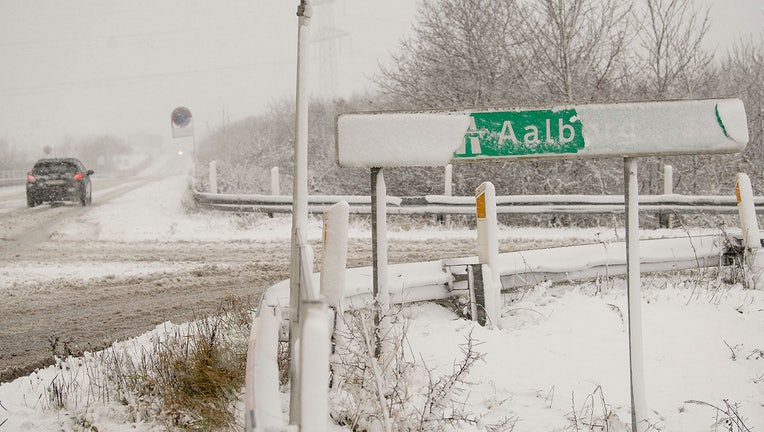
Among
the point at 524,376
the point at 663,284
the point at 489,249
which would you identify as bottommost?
the point at 524,376

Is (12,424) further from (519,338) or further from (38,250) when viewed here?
(38,250)

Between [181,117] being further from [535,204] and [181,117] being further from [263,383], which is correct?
[263,383]

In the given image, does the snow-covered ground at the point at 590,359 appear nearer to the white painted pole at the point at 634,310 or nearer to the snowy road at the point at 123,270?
the white painted pole at the point at 634,310

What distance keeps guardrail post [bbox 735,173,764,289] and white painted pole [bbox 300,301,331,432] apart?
545 cm

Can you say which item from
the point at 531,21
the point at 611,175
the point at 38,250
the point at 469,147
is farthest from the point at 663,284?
the point at 531,21

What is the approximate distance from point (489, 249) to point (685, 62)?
532 inches

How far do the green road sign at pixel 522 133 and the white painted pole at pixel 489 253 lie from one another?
4.21 feet

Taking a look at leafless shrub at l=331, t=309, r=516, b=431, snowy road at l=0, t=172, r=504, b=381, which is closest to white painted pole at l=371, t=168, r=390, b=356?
leafless shrub at l=331, t=309, r=516, b=431

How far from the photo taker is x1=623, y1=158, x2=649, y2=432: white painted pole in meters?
3.42

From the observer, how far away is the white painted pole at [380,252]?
3570 millimetres

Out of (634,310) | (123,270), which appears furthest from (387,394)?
(123,270)

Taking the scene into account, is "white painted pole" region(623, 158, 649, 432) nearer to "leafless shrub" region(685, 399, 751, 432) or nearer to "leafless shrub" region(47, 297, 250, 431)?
"leafless shrub" region(685, 399, 751, 432)

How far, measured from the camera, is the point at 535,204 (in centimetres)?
1212

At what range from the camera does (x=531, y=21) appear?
16.0 meters
